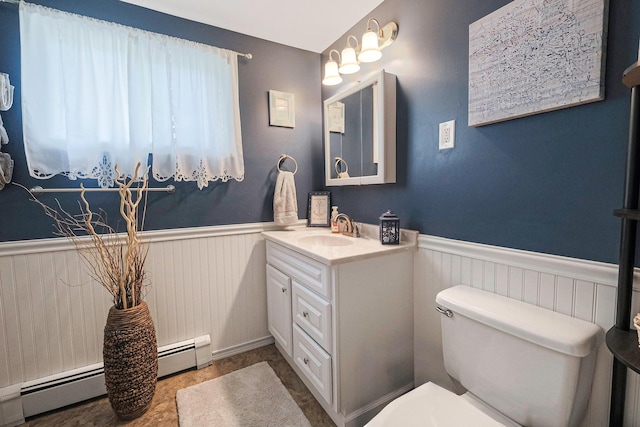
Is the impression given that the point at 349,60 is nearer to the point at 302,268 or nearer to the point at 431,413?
the point at 302,268

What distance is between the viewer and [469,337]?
3.44 ft

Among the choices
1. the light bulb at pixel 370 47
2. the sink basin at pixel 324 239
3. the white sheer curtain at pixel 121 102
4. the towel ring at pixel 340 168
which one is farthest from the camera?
the towel ring at pixel 340 168

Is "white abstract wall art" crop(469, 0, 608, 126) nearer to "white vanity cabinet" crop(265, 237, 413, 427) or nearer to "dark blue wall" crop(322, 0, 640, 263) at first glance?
"dark blue wall" crop(322, 0, 640, 263)

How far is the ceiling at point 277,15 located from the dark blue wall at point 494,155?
14 cm

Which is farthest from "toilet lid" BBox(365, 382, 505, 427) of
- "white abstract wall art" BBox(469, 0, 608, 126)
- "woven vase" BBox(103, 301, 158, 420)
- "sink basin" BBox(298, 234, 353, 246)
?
"woven vase" BBox(103, 301, 158, 420)

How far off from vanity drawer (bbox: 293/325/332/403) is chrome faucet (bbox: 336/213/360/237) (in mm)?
636

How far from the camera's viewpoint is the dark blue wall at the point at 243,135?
138cm

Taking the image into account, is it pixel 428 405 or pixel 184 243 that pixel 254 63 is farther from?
pixel 428 405

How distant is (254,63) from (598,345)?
2.18 meters

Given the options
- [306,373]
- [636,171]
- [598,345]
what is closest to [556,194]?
[636,171]

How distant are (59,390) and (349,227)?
5.78 feet

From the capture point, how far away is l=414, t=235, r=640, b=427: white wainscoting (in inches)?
34.5

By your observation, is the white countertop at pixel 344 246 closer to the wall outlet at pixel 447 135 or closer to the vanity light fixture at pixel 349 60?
the wall outlet at pixel 447 135

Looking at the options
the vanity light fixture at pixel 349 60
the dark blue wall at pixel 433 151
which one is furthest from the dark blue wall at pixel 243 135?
the vanity light fixture at pixel 349 60
